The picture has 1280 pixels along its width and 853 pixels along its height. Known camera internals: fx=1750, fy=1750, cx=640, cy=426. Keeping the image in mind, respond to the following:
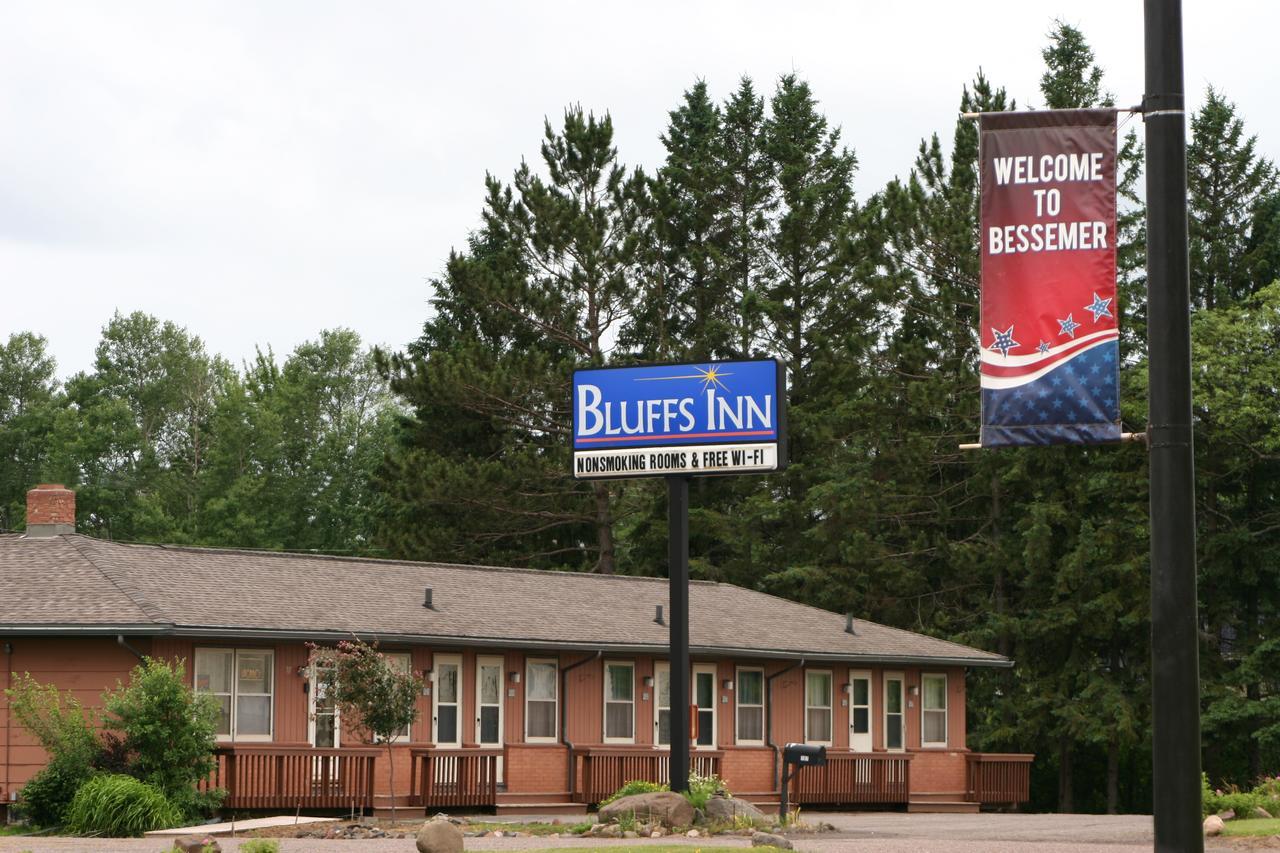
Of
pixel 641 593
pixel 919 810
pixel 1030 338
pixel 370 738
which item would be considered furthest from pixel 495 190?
pixel 1030 338

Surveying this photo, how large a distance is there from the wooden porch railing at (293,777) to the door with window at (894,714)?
12456 millimetres

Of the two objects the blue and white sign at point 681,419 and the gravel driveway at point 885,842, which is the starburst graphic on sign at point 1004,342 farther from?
the blue and white sign at point 681,419

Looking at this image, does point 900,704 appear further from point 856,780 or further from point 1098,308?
point 1098,308

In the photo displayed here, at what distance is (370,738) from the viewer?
2733cm

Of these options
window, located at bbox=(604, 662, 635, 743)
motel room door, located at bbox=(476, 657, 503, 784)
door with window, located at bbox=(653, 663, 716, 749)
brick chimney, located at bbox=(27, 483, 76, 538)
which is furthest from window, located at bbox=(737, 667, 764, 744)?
brick chimney, located at bbox=(27, 483, 76, 538)

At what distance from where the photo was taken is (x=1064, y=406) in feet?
32.4

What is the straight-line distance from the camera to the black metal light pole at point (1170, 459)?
8133 mm

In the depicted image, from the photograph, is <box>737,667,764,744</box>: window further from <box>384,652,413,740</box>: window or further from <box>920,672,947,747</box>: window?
<box>384,652,413,740</box>: window

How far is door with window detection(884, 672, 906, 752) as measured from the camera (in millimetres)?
35781

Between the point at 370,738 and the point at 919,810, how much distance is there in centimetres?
1337

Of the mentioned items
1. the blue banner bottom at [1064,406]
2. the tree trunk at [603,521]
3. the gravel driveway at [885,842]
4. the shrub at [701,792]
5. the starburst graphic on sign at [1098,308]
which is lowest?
the gravel driveway at [885,842]

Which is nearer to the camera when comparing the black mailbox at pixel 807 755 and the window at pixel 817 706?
the black mailbox at pixel 807 755

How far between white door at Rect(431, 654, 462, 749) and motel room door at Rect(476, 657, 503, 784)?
1.30 ft

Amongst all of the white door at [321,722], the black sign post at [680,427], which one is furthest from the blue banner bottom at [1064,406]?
the white door at [321,722]
